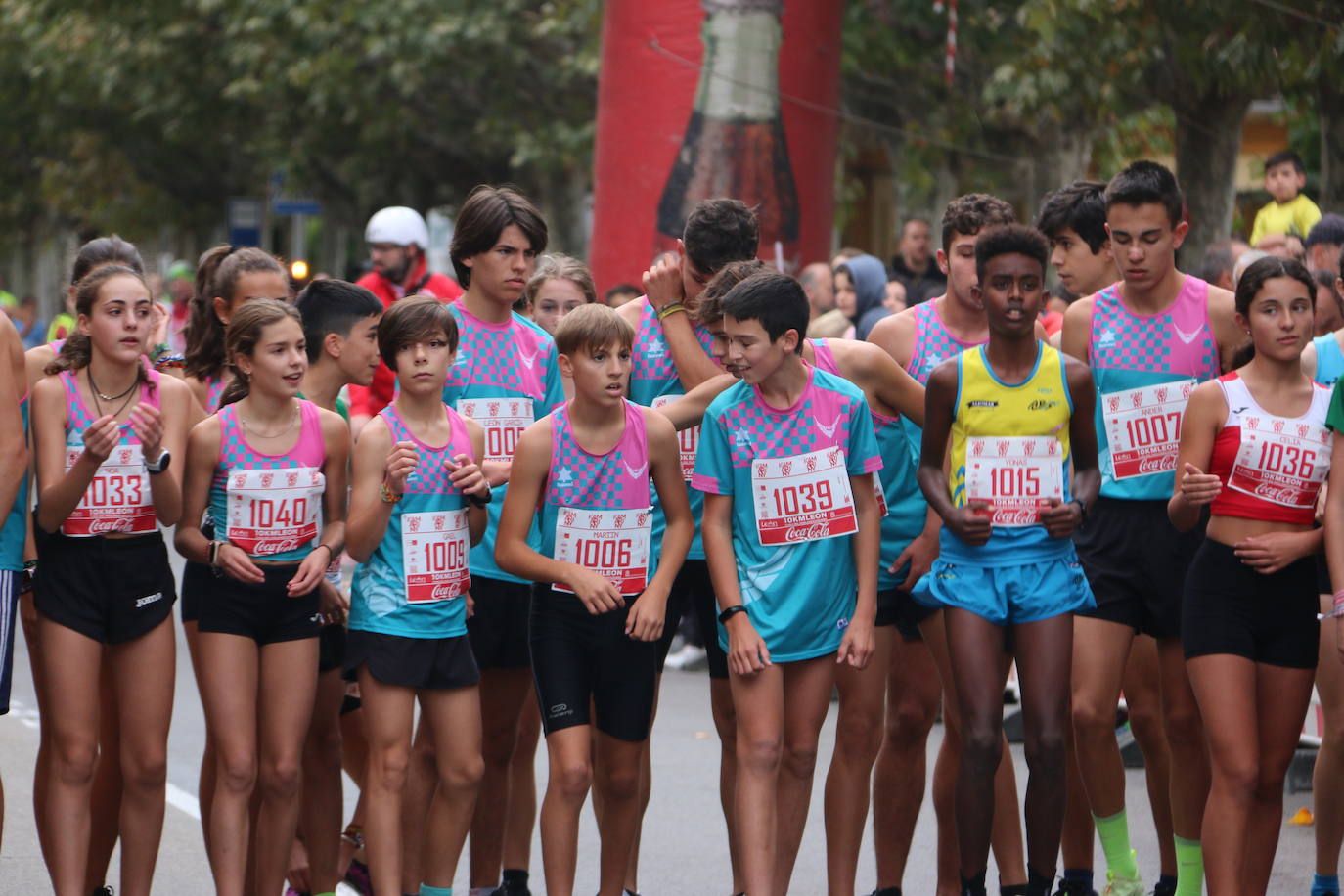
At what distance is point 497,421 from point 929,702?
1.65 m

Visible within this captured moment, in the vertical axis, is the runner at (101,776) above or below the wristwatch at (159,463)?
below

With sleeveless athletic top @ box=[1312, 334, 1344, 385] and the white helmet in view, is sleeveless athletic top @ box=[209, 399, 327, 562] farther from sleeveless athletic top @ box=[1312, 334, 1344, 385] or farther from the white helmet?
the white helmet

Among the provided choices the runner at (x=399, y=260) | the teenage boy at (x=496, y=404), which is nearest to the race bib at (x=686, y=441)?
the teenage boy at (x=496, y=404)

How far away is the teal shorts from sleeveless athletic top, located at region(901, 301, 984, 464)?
0.71m

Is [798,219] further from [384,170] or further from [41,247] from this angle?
[41,247]

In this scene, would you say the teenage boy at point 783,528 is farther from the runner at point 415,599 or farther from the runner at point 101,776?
the runner at point 101,776

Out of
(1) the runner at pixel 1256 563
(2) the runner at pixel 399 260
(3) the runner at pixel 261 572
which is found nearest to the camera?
(1) the runner at pixel 1256 563

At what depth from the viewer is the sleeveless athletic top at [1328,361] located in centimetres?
637

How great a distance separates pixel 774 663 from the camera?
19.7ft

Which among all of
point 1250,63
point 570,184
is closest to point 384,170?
point 570,184

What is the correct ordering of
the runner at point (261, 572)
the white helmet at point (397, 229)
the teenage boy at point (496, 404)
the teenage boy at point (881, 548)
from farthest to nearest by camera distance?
the white helmet at point (397, 229) < the teenage boy at point (496, 404) < the teenage boy at point (881, 548) < the runner at point (261, 572)

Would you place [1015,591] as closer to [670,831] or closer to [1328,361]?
[1328,361]

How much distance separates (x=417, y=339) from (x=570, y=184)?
2407cm

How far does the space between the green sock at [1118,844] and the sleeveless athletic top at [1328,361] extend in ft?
4.85
